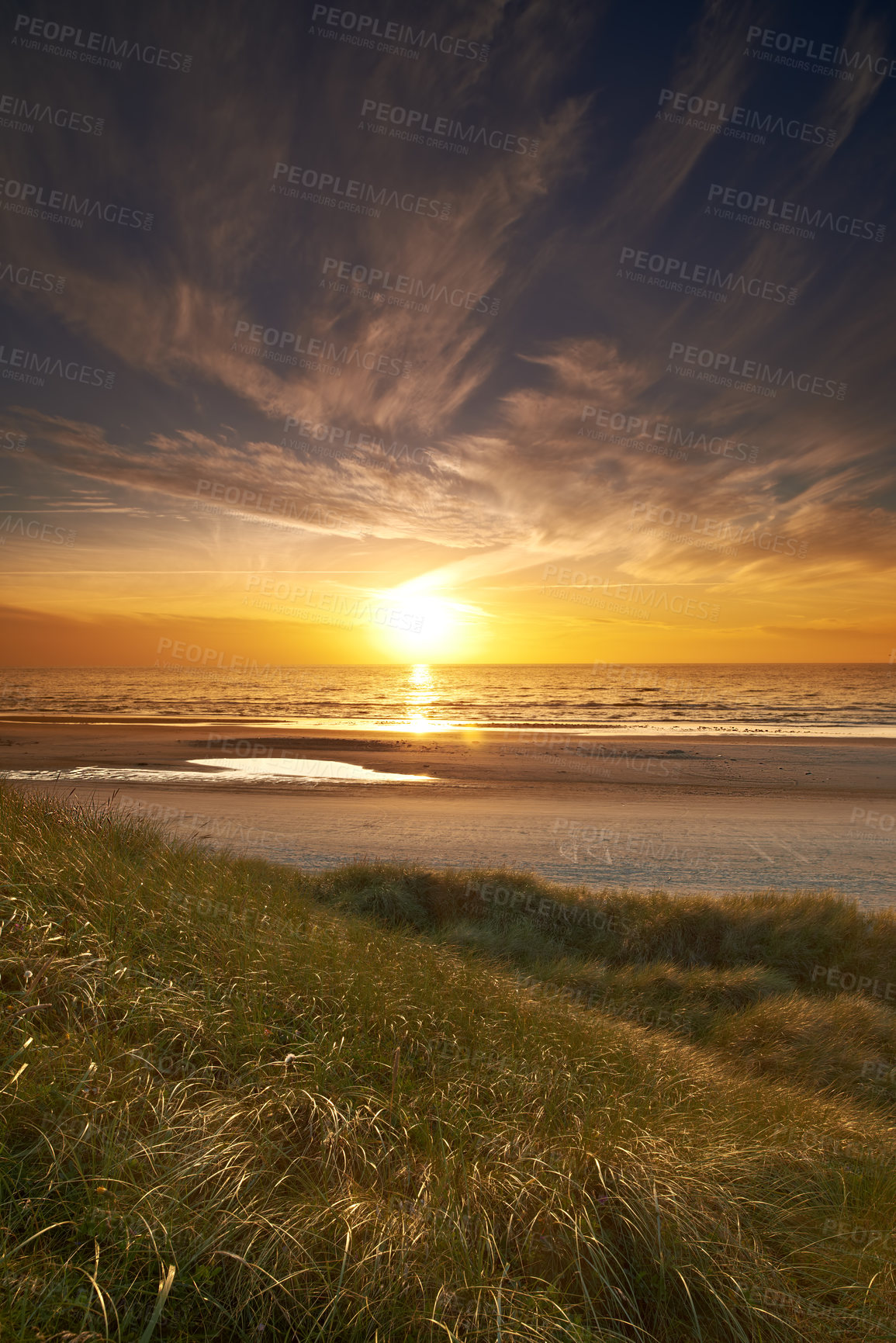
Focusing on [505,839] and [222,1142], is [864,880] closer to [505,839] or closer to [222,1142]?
[505,839]

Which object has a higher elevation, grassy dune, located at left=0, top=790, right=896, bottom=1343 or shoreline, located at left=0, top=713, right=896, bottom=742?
grassy dune, located at left=0, top=790, right=896, bottom=1343

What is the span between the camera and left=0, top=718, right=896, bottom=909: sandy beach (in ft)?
38.0

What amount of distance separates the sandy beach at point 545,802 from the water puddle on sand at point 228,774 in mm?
196

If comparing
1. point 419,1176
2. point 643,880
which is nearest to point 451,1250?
point 419,1176

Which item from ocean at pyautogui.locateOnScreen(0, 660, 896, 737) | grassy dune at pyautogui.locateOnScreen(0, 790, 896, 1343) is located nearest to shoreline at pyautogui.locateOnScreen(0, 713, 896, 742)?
ocean at pyautogui.locateOnScreen(0, 660, 896, 737)

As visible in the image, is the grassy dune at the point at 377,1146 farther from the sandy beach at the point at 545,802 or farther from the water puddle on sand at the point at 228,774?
the water puddle on sand at the point at 228,774

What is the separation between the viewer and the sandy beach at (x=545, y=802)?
1159cm

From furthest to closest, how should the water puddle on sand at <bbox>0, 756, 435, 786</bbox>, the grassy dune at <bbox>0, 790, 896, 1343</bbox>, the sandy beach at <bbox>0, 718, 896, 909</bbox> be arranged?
1. the water puddle on sand at <bbox>0, 756, 435, 786</bbox>
2. the sandy beach at <bbox>0, 718, 896, 909</bbox>
3. the grassy dune at <bbox>0, 790, 896, 1343</bbox>

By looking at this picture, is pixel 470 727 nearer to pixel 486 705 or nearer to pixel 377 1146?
pixel 486 705

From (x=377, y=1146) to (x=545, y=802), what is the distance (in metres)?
15.5

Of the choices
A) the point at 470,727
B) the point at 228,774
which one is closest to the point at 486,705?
the point at 470,727

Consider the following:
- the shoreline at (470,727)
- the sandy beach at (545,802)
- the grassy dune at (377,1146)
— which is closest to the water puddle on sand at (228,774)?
the sandy beach at (545,802)

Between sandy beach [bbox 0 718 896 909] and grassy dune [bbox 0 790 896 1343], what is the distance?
491cm

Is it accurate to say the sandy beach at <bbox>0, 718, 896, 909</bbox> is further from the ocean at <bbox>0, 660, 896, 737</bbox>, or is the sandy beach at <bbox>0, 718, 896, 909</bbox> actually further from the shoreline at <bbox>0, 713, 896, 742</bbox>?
the ocean at <bbox>0, 660, 896, 737</bbox>
